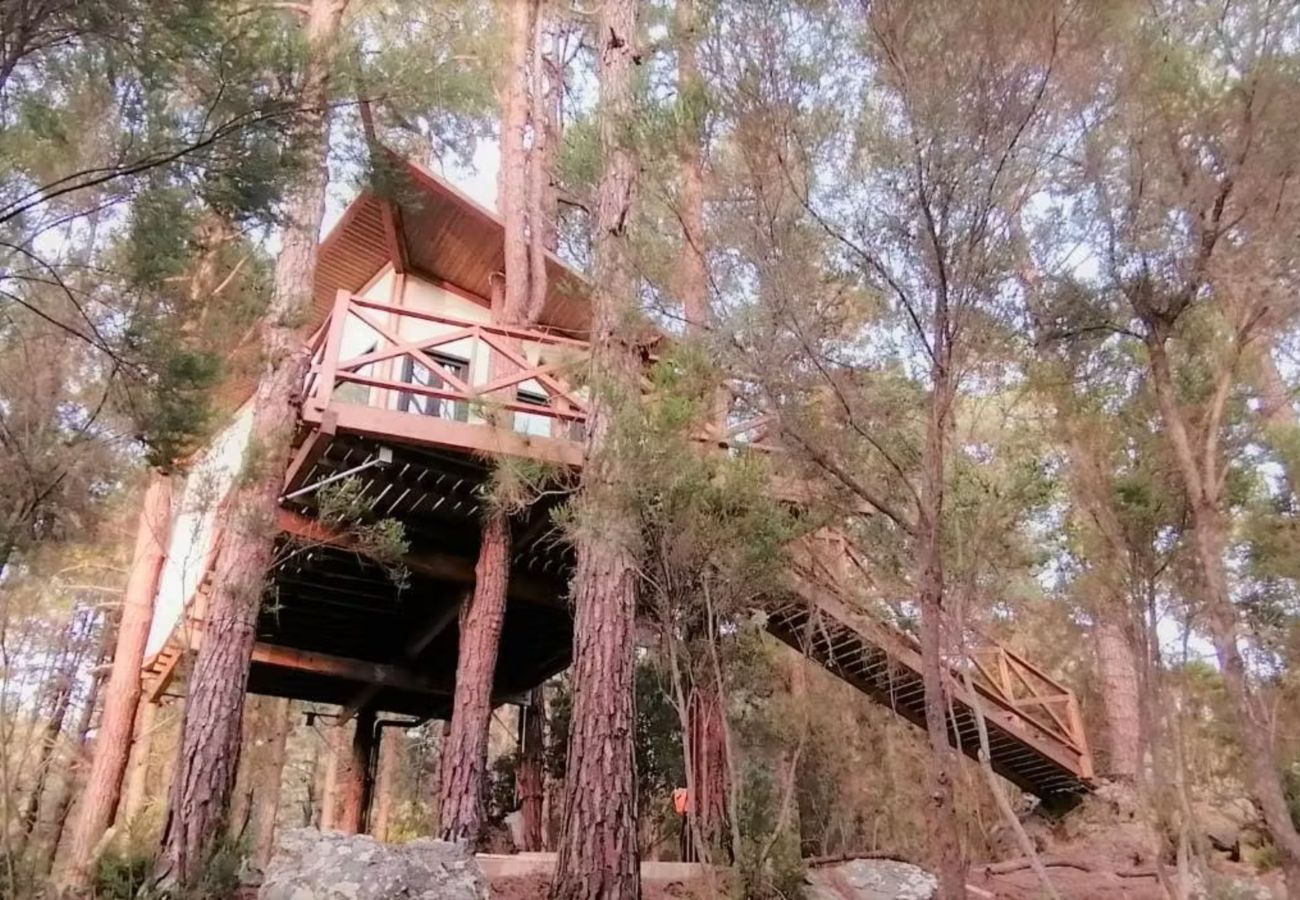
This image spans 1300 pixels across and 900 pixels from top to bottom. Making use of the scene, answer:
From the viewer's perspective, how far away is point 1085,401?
5465 mm

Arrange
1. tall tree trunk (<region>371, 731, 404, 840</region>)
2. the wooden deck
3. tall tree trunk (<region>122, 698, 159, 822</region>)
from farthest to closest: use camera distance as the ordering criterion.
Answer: tall tree trunk (<region>371, 731, 404, 840</region>), tall tree trunk (<region>122, 698, 159, 822</region>), the wooden deck

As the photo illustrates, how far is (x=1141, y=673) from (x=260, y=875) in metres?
5.45

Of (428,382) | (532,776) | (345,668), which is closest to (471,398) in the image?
(428,382)

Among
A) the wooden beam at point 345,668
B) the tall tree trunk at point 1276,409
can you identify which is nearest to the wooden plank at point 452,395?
the tall tree trunk at point 1276,409

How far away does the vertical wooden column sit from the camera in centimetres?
1066

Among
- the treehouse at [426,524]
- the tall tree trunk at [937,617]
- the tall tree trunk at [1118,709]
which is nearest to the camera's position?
the tall tree trunk at [937,617]

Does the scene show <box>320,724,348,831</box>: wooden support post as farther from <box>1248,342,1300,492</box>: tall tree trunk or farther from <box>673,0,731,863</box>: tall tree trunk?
<box>1248,342,1300,492</box>: tall tree trunk

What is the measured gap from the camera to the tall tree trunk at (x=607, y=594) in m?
4.94

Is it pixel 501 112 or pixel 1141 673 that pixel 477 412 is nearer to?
pixel 1141 673

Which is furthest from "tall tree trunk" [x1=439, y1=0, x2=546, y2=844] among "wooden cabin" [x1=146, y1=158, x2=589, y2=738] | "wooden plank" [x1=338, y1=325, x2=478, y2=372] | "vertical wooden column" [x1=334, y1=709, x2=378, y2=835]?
"vertical wooden column" [x1=334, y1=709, x2=378, y2=835]

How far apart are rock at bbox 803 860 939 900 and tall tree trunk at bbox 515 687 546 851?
10.6 feet

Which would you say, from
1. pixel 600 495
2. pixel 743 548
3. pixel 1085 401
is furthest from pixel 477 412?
pixel 1085 401

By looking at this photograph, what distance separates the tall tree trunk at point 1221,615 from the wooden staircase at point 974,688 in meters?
2.20

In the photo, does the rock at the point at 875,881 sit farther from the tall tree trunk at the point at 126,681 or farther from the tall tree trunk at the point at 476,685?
the tall tree trunk at the point at 126,681
